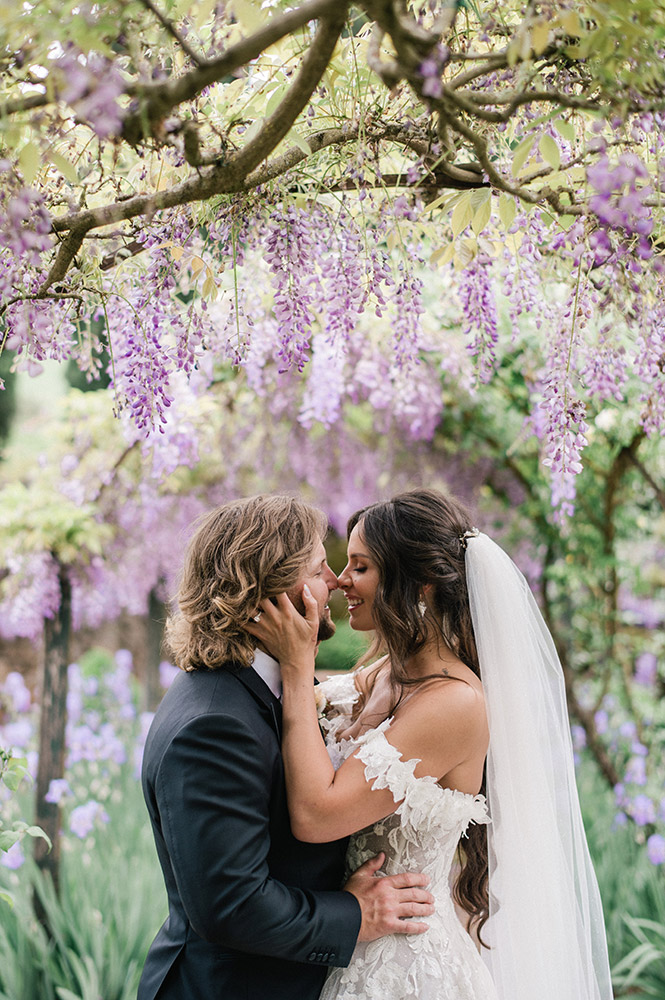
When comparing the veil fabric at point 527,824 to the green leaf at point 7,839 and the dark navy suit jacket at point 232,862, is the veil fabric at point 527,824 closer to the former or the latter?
the dark navy suit jacket at point 232,862

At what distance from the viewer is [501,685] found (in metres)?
2.25

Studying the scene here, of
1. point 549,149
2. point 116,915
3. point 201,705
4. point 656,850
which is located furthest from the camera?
point 656,850

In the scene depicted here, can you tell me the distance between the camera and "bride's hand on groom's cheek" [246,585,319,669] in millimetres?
1971

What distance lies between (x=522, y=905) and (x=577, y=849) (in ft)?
0.76

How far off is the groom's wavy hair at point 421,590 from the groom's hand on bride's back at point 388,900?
1.07ft

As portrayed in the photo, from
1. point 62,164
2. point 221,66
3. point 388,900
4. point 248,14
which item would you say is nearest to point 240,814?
point 388,900

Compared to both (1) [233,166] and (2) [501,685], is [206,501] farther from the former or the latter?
(1) [233,166]

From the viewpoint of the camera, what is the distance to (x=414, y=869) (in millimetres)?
2115

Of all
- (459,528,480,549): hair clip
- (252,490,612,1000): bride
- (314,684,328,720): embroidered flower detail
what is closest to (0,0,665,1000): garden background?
(459,528,480,549): hair clip

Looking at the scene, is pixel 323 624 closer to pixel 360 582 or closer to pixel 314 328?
pixel 360 582

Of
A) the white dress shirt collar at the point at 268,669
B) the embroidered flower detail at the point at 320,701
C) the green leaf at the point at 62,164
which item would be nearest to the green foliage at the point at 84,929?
the embroidered flower detail at the point at 320,701

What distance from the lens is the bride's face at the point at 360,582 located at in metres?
2.26

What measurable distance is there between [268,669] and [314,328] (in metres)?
2.63

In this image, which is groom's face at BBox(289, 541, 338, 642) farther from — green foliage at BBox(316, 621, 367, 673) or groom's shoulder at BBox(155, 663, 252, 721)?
green foliage at BBox(316, 621, 367, 673)
